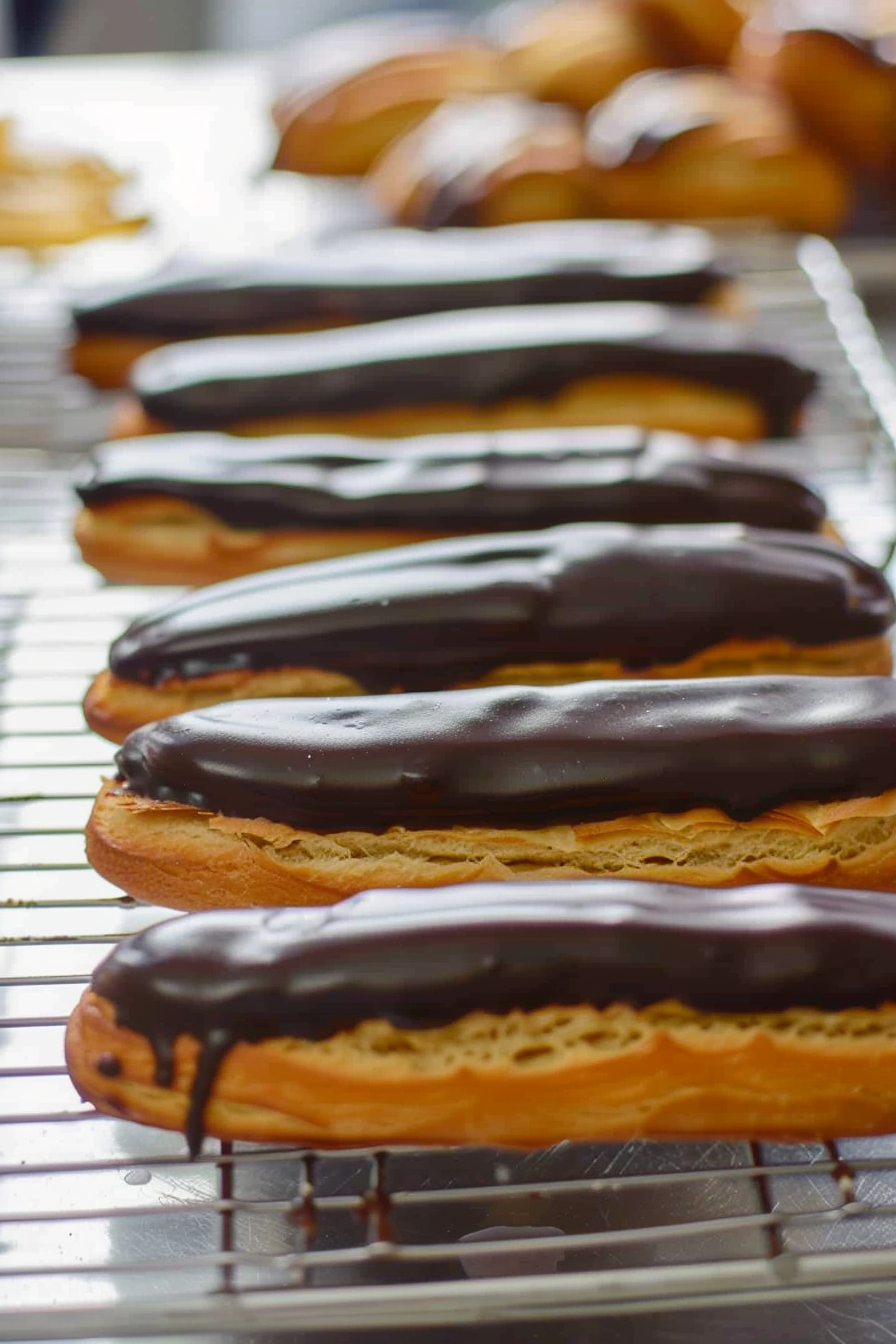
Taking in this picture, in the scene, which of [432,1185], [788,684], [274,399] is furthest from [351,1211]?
[274,399]

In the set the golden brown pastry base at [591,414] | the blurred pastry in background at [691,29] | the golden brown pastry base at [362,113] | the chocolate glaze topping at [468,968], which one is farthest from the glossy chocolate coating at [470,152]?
the chocolate glaze topping at [468,968]

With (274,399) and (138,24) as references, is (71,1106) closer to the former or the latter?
(274,399)

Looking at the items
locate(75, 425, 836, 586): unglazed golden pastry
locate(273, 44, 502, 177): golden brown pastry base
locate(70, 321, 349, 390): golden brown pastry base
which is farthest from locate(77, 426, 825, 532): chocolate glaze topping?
locate(273, 44, 502, 177): golden brown pastry base

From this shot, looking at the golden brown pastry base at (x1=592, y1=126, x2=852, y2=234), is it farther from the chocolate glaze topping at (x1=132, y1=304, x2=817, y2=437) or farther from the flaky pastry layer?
the flaky pastry layer

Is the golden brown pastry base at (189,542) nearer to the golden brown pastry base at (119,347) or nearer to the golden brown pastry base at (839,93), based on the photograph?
the golden brown pastry base at (119,347)

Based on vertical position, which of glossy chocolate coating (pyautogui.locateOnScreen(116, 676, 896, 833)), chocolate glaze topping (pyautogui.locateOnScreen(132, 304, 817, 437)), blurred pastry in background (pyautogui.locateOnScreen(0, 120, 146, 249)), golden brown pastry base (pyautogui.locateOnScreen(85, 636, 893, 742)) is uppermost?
blurred pastry in background (pyautogui.locateOnScreen(0, 120, 146, 249))
